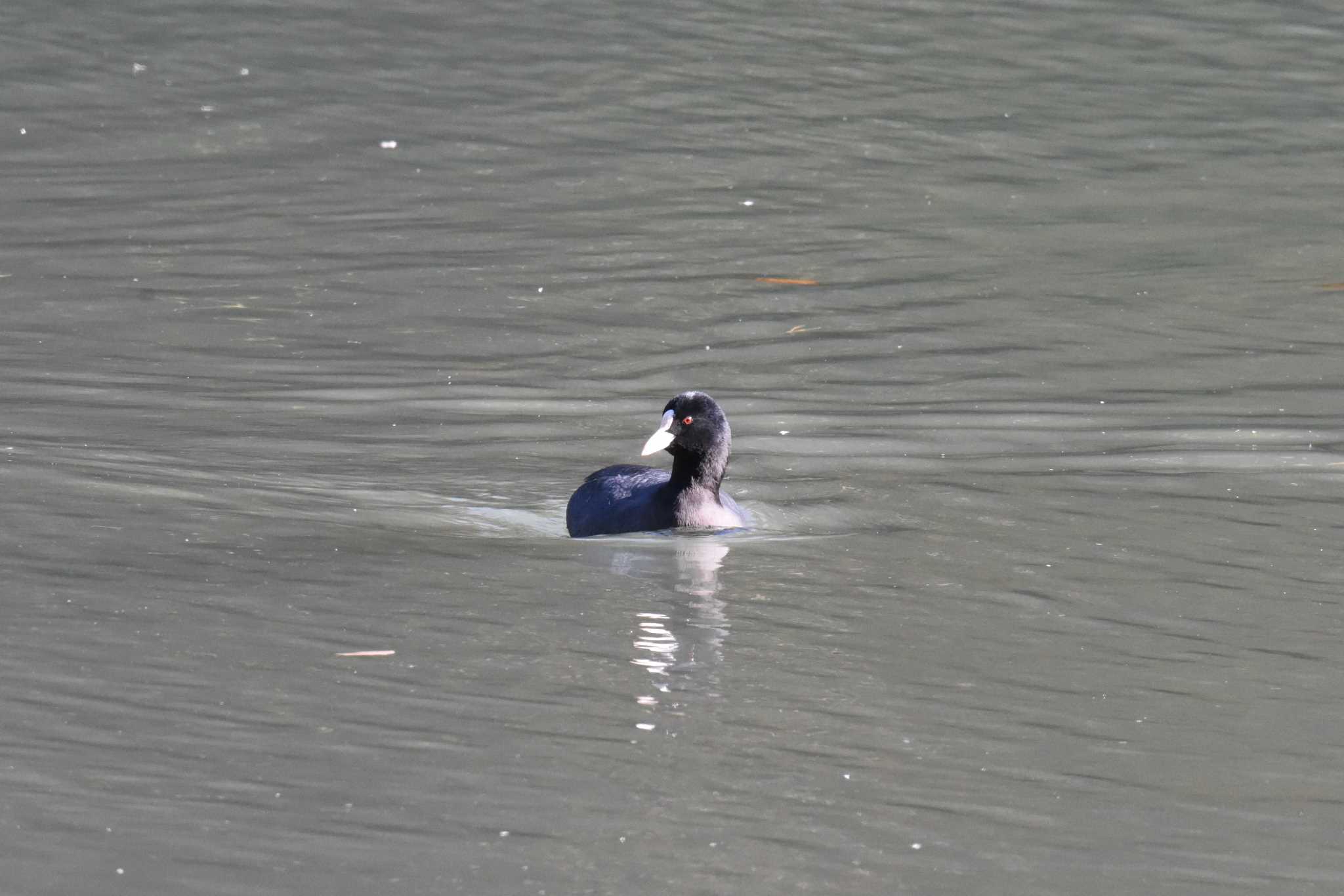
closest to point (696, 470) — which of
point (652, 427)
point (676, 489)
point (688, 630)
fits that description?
point (676, 489)

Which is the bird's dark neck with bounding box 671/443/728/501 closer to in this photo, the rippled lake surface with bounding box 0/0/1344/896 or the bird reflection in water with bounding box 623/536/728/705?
the rippled lake surface with bounding box 0/0/1344/896

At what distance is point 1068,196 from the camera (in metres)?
16.6

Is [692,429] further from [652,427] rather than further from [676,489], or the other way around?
[652,427]

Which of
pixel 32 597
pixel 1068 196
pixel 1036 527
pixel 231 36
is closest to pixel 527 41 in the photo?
pixel 231 36

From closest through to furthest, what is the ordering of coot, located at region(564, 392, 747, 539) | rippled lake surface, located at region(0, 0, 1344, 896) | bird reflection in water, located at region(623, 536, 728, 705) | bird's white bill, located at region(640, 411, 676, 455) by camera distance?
rippled lake surface, located at region(0, 0, 1344, 896) < bird reflection in water, located at region(623, 536, 728, 705) < coot, located at region(564, 392, 747, 539) < bird's white bill, located at region(640, 411, 676, 455)

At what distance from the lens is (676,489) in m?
9.89

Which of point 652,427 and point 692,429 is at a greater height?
point 692,429

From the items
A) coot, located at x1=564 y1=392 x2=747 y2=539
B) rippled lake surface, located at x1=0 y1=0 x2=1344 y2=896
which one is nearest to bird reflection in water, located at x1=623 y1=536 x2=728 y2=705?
rippled lake surface, located at x1=0 y1=0 x2=1344 y2=896

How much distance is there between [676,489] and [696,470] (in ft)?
A: 0.40

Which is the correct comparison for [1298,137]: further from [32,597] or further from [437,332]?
[32,597]

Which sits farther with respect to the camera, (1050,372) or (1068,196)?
(1068,196)

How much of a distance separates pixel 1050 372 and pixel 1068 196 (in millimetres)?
4670

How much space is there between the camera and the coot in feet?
31.9

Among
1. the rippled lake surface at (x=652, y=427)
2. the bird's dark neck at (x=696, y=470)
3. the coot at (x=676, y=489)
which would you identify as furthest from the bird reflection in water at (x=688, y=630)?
the bird's dark neck at (x=696, y=470)
